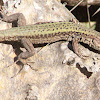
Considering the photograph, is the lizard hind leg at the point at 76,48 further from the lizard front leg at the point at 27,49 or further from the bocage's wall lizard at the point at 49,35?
the lizard front leg at the point at 27,49

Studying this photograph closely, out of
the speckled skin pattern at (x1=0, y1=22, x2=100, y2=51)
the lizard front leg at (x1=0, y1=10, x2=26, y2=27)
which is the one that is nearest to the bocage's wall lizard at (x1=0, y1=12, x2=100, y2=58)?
the speckled skin pattern at (x1=0, y1=22, x2=100, y2=51)

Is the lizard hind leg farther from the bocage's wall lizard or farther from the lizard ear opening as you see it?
the lizard ear opening

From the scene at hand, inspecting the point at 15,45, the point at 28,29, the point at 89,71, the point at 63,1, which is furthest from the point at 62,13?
the point at 89,71

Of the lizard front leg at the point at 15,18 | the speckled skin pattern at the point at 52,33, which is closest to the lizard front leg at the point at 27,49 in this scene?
the speckled skin pattern at the point at 52,33

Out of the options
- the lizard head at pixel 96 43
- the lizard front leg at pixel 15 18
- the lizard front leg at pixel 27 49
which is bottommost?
the lizard front leg at pixel 27 49

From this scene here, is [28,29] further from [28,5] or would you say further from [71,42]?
[71,42]

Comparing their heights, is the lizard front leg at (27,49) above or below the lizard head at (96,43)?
below

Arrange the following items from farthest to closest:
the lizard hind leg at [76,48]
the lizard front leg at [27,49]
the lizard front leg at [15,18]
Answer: the lizard front leg at [15,18]
the lizard front leg at [27,49]
the lizard hind leg at [76,48]
